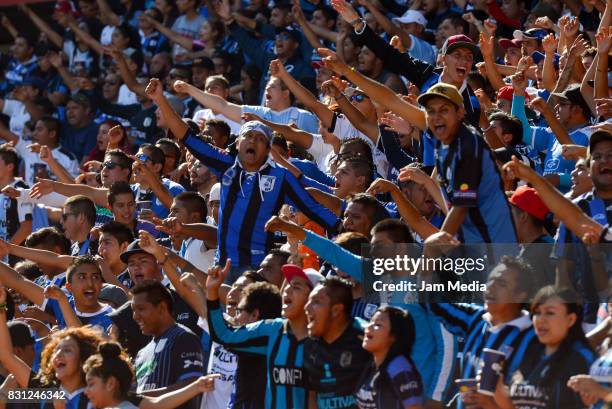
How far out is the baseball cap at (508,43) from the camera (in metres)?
12.2

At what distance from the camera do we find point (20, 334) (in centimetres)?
856

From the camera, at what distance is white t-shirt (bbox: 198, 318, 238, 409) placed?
310 inches

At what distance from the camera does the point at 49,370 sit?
25.0 feet

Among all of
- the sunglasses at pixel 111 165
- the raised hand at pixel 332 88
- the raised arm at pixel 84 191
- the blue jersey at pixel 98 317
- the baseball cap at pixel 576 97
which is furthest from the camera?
the sunglasses at pixel 111 165

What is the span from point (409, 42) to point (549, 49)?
2.69 meters

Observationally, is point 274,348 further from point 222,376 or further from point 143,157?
point 143,157

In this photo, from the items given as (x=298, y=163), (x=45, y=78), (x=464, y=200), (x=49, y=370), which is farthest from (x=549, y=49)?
(x=45, y=78)

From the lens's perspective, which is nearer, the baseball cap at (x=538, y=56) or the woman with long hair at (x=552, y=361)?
the woman with long hair at (x=552, y=361)

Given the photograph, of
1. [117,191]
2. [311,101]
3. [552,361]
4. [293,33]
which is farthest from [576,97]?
[293,33]

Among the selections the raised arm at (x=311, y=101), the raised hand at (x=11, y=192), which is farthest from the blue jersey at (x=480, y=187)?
the raised hand at (x=11, y=192)

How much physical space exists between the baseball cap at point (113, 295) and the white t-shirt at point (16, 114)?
741cm

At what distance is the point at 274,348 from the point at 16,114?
1038cm

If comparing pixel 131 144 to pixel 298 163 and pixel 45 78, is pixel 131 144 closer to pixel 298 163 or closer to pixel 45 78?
pixel 45 78

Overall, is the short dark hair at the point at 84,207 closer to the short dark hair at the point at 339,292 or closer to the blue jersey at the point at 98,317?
the blue jersey at the point at 98,317
